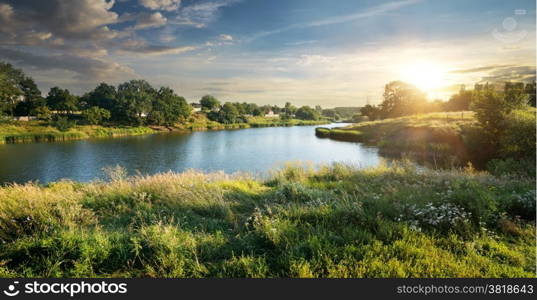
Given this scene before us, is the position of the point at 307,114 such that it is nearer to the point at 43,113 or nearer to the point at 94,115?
the point at 94,115

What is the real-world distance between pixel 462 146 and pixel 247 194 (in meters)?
31.5

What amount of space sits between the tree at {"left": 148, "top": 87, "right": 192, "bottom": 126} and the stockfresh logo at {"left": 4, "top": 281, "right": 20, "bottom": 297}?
93.1 m

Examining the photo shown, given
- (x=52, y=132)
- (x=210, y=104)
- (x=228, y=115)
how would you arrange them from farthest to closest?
(x=210, y=104) < (x=228, y=115) < (x=52, y=132)

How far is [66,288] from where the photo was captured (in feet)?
11.4

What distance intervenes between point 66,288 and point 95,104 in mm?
104763

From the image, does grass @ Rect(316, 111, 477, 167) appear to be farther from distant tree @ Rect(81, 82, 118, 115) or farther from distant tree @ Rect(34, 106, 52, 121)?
distant tree @ Rect(81, 82, 118, 115)

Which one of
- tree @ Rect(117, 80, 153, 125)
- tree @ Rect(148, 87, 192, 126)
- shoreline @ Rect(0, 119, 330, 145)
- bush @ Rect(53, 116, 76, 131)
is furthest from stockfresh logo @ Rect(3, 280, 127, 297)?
tree @ Rect(148, 87, 192, 126)

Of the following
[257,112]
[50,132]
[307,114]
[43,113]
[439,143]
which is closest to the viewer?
[439,143]

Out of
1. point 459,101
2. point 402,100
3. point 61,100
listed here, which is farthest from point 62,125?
point 459,101

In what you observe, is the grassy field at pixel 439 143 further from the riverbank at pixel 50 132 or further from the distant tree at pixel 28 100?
the distant tree at pixel 28 100

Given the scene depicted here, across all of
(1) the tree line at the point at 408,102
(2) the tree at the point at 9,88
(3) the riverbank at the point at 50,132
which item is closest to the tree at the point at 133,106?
(3) the riverbank at the point at 50,132

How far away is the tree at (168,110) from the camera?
9050cm

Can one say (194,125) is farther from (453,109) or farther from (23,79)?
(453,109)

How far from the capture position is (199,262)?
431 centimetres
